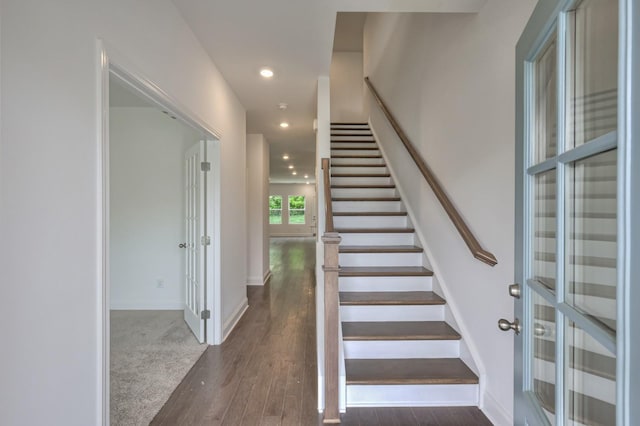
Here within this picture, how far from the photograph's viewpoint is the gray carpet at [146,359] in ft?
6.73

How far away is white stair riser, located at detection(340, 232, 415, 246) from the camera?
10.3ft

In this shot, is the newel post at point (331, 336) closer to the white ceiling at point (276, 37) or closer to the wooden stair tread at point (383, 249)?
the wooden stair tread at point (383, 249)

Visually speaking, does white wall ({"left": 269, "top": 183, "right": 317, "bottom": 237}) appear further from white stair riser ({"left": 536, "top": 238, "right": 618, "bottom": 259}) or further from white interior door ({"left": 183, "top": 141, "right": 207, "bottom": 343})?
white stair riser ({"left": 536, "top": 238, "right": 618, "bottom": 259})

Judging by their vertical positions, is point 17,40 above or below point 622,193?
above

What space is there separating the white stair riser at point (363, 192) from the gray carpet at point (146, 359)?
216cm

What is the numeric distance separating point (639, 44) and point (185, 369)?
9.94ft

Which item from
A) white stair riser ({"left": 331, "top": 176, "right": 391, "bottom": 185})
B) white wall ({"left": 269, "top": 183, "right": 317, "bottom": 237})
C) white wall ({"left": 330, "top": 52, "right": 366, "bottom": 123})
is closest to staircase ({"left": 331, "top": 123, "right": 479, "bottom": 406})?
white stair riser ({"left": 331, "top": 176, "right": 391, "bottom": 185})

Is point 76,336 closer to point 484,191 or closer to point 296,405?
point 296,405

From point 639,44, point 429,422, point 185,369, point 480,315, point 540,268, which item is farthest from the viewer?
point 185,369

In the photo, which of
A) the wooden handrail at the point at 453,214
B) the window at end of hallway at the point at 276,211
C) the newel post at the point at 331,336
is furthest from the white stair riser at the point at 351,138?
the window at end of hallway at the point at 276,211

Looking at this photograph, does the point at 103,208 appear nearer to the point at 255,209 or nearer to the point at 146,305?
the point at 146,305

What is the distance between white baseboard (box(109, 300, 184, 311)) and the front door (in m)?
4.01

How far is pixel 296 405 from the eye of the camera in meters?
2.07

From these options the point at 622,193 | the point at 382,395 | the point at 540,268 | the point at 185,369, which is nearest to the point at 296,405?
the point at 382,395
